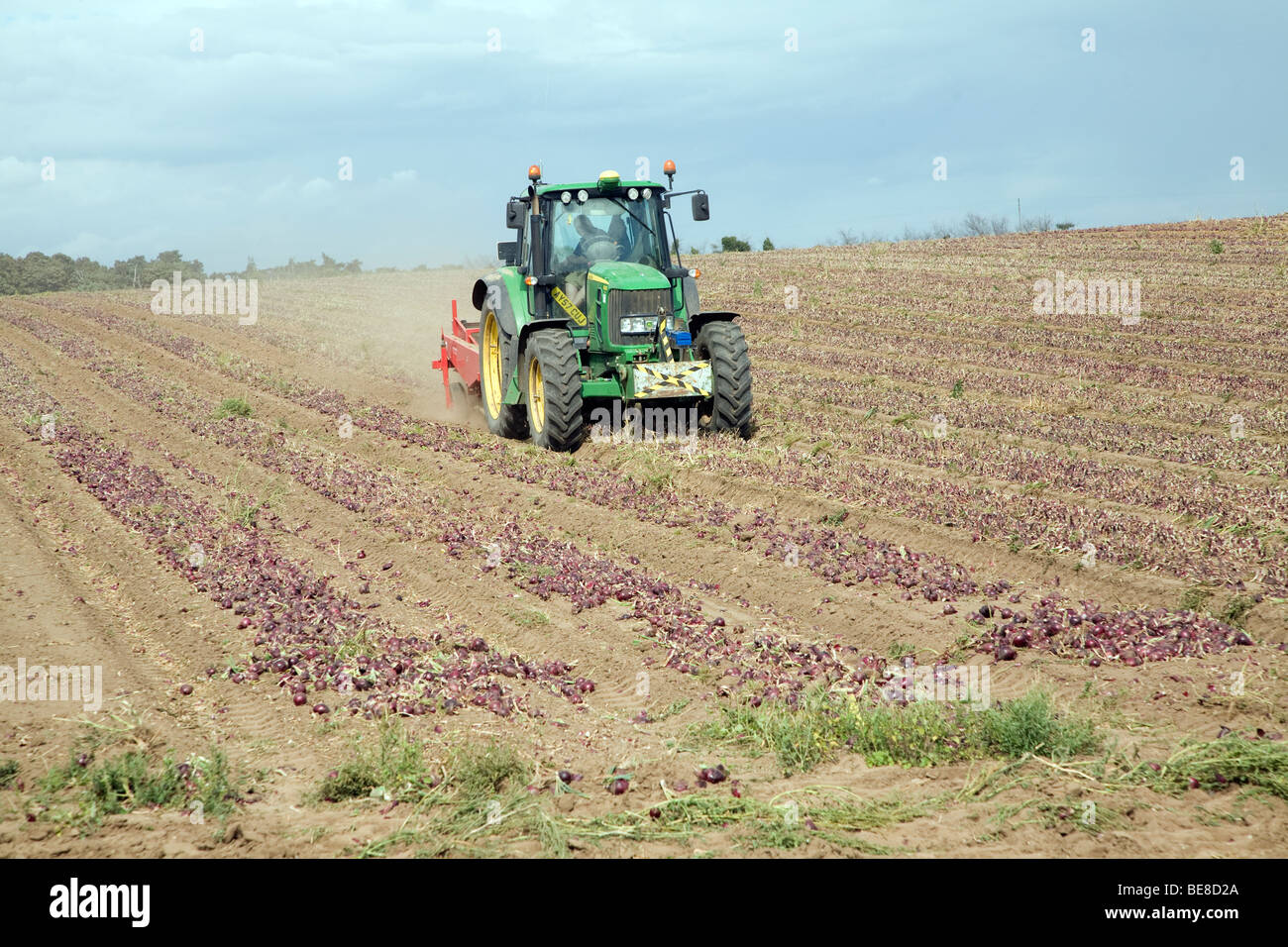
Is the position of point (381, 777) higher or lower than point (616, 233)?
lower

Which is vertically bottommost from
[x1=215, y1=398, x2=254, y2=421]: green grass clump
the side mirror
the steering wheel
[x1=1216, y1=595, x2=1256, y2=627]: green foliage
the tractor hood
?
[x1=1216, y1=595, x2=1256, y2=627]: green foliage

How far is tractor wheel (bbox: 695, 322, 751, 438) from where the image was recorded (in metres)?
10.7

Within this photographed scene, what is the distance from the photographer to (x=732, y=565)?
24.0 ft

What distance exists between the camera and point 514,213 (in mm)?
11953

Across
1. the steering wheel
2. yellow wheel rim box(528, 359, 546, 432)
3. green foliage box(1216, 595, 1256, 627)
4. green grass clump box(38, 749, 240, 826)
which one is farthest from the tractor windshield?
green grass clump box(38, 749, 240, 826)

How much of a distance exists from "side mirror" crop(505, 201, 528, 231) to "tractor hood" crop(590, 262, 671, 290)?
51.7 inches

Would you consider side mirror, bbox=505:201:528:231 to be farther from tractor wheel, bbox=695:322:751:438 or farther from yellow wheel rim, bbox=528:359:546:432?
tractor wheel, bbox=695:322:751:438

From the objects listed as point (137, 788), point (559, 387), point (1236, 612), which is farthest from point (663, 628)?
point (559, 387)

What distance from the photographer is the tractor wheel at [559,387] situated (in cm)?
1062

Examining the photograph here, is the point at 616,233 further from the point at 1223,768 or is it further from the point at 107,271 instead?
the point at 107,271

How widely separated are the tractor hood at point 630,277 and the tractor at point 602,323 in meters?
0.01

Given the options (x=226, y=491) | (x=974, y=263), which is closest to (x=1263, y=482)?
(x=226, y=491)

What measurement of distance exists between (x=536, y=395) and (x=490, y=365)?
1928mm

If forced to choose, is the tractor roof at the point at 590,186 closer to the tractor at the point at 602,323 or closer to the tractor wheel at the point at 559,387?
the tractor at the point at 602,323
